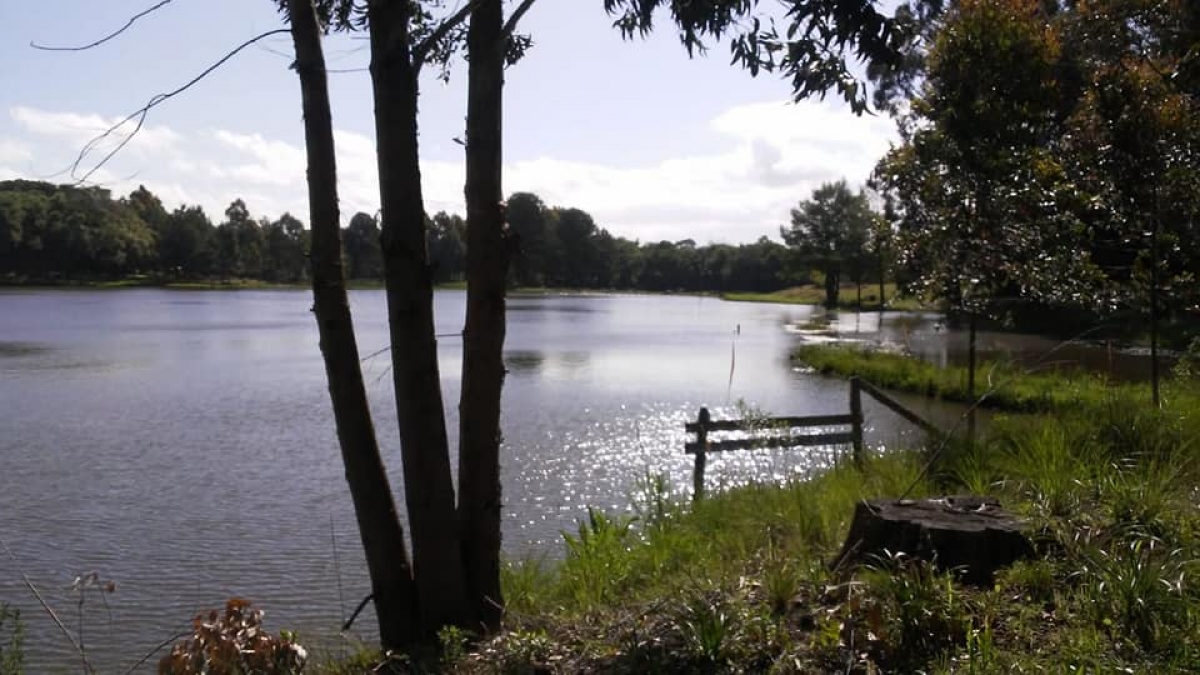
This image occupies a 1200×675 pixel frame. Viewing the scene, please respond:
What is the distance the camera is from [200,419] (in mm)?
20219

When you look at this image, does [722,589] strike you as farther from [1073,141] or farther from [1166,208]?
[1073,141]

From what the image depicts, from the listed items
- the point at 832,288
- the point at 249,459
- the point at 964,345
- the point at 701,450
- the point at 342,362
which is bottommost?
the point at 249,459

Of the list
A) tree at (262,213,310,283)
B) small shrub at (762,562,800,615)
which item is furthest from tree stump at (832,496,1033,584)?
tree at (262,213,310,283)

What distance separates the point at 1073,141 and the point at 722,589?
26.3ft

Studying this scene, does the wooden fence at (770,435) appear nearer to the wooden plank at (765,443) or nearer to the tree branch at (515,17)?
the wooden plank at (765,443)

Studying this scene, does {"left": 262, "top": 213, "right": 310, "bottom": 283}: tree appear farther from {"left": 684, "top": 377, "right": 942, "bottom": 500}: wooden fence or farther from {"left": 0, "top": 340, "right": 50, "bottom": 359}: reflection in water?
{"left": 684, "top": 377, "right": 942, "bottom": 500}: wooden fence

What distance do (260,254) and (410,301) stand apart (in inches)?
5168

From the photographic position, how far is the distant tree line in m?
100

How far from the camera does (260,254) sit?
129m

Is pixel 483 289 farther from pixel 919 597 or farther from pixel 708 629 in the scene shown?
pixel 919 597

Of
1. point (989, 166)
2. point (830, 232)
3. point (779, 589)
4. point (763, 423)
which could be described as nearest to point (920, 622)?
point (779, 589)

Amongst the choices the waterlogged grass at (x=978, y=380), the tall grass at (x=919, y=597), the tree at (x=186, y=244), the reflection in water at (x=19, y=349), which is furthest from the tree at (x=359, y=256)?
the tall grass at (x=919, y=597)

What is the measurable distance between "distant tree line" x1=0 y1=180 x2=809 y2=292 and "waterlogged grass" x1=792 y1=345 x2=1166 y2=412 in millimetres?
54495

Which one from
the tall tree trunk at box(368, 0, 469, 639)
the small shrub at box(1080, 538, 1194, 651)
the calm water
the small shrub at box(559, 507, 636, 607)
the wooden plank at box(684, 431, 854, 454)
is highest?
the tall tree trunk at box(368, 0, 469, 639)
